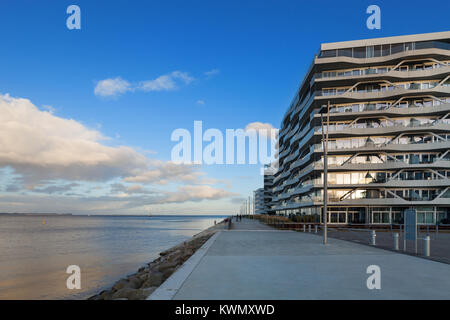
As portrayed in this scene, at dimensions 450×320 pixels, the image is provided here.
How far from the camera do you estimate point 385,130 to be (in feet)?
166

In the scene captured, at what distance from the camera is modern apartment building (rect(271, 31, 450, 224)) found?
50.0 meters

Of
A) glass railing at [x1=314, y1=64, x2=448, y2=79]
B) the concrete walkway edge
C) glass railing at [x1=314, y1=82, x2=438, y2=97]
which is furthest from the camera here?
glass railing at [x1=314, y1=64, x2=448, y2=79]

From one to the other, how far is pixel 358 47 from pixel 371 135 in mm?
13919

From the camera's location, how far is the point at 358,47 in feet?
176

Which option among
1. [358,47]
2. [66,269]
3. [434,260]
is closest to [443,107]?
[358,47]

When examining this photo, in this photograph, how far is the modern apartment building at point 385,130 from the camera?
1969 inches

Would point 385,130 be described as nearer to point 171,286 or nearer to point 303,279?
point 303,279

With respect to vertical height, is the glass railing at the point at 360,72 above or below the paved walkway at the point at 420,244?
above

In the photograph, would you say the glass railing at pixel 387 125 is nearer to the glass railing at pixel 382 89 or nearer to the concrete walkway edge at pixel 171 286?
the glass railing at pixel 382 89

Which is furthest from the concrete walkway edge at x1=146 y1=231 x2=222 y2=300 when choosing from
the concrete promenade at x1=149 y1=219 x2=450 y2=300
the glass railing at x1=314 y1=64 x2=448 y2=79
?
the glass railing at x1=314 y1=64 x2=448 y2=79
